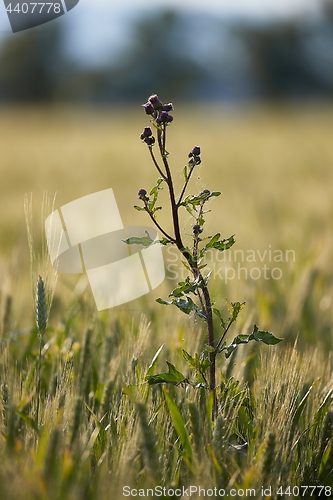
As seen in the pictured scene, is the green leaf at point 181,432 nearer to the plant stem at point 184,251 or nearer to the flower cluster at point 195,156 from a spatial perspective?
the plant stem at point 184,251

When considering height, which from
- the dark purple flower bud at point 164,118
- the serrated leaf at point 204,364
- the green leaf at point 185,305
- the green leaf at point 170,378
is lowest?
the green leaf at point 170,378

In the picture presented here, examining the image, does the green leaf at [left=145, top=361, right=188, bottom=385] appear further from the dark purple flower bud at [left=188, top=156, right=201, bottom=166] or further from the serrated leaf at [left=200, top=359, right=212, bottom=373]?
the dark purple flower bud at [left=188, top=156, right=201, bottom=166]

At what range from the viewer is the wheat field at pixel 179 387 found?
565mm

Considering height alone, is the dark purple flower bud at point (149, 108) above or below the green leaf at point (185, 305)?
above

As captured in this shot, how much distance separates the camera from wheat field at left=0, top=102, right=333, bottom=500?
565 millimetres

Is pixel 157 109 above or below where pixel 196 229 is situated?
above

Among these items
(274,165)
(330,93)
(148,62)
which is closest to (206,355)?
(274,165)

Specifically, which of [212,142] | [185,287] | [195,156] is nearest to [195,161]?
[195,156]

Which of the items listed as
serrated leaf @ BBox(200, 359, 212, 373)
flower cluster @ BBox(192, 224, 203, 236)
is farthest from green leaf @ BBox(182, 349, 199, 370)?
flower cluster @ BBox(192, 224, 203, 236)

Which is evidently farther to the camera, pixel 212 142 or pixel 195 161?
pixel 212 142

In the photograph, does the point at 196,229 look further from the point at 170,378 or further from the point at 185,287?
the point at 170,378

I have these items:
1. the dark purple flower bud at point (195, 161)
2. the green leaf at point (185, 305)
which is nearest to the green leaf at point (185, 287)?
the green leaf at point (185, 305)

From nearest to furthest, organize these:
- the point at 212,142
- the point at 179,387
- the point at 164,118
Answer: the point at 164,118 → the point at 179,387 → the point at 212,142

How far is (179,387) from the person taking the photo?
0.76 m
